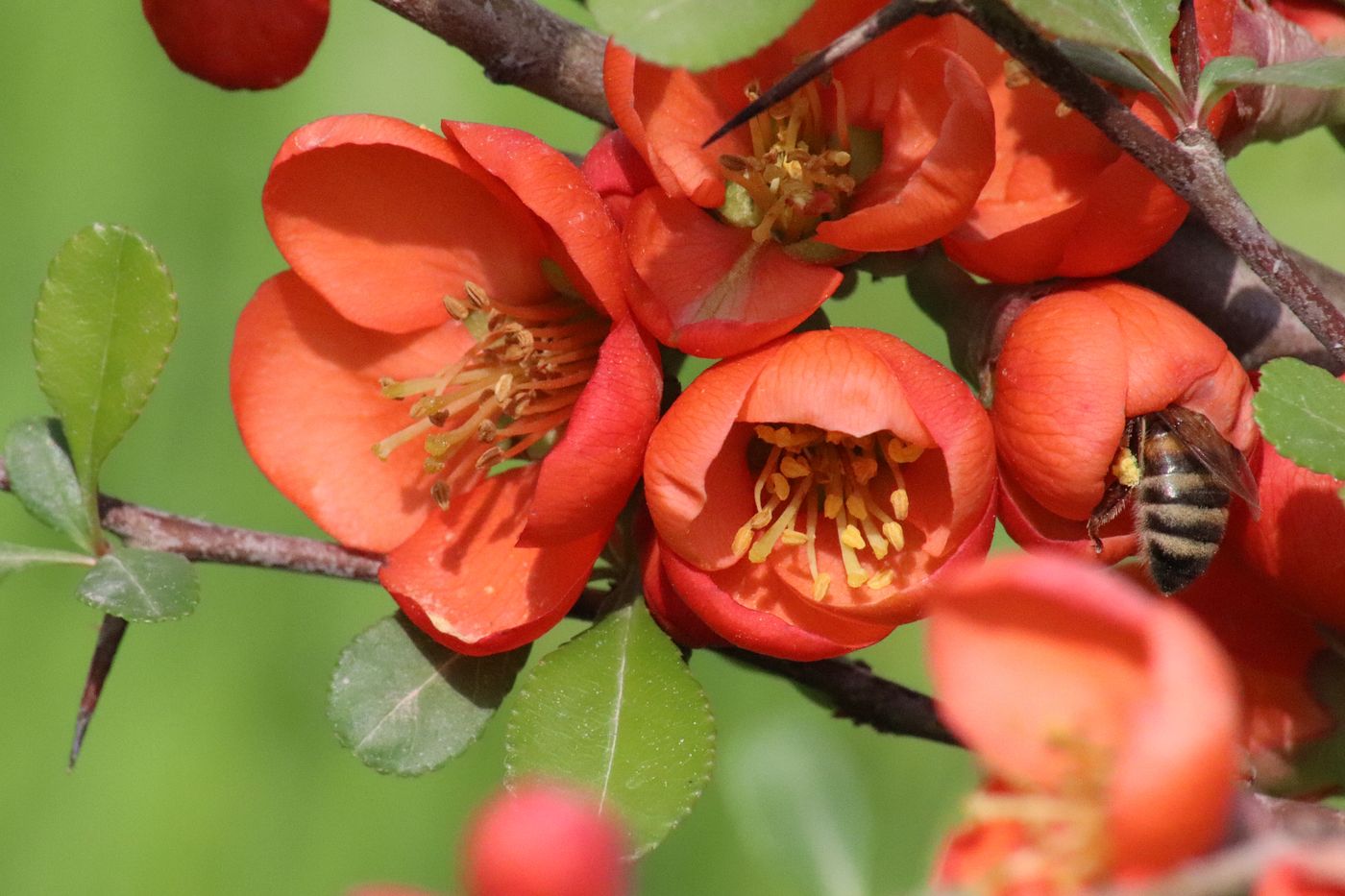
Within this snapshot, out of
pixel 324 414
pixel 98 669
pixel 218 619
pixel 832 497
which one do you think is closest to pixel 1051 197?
pixel 832 497

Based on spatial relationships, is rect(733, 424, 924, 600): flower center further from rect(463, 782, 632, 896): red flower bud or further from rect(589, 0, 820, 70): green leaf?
rect(463, 782, 632, 896): red flower bud

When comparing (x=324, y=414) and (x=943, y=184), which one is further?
(x=324, y=414)

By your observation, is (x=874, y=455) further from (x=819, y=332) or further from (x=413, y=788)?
(x=413, y=788)

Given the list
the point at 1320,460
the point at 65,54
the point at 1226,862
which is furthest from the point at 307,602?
the point at 1226,862

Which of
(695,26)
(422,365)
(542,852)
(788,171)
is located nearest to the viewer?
(542,852)

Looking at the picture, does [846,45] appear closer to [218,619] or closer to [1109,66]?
[1109,66]

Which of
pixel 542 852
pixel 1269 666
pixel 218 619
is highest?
pixel 542 852

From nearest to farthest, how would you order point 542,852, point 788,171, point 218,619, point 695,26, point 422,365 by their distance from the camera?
point 542,852, point 695,26, point 788,171, point 422,365, point 218,619
